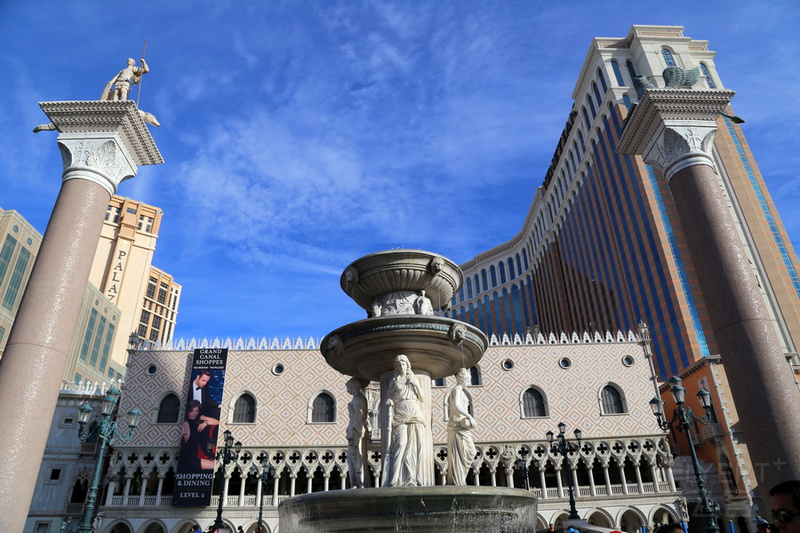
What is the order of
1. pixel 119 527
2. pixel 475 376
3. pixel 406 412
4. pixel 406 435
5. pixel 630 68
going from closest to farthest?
pixel 406 435, pixel 406 412, pixel 119 527, pixel 475 376, pixel 630 68

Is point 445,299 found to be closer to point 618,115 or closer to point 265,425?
point 265,425

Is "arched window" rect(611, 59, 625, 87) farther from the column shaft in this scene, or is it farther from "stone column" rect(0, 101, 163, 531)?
the column shaft

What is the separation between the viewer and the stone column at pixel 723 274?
10094 millimetres

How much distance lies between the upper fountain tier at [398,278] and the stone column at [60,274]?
6.93 meters

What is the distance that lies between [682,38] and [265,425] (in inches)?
1935

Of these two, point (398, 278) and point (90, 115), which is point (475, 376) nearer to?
point (398, 278)

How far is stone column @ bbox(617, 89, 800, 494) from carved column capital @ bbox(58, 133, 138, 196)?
46.2 feet

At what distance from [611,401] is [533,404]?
3.82 m

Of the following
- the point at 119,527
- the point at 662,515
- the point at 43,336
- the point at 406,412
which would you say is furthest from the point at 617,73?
the point at 119,527

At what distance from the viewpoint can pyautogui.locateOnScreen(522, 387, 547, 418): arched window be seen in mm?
26438

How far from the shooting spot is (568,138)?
194ft

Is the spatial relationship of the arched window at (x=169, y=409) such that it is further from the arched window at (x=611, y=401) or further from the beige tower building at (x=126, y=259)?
the beige tower building at (x=126, y=259)

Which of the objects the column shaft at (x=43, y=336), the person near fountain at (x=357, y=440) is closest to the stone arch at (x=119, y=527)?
the column shaft at (x=43, y=336)

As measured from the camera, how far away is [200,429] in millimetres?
25016
